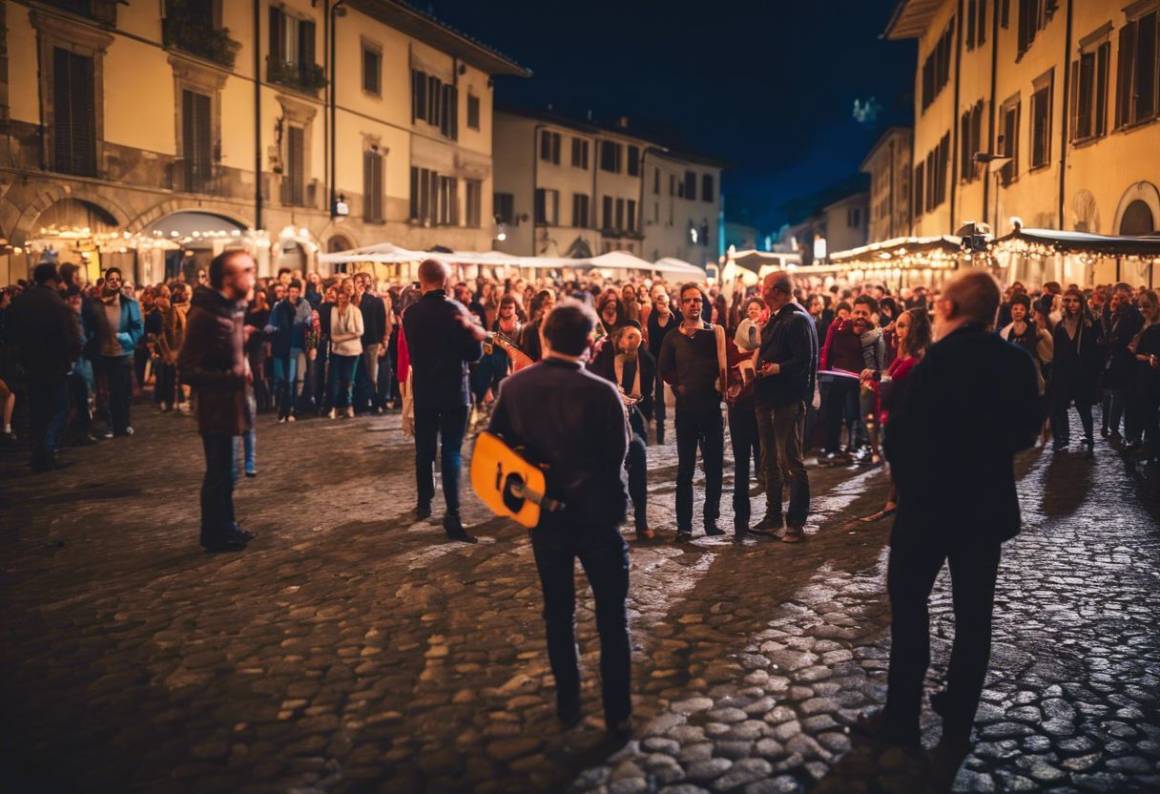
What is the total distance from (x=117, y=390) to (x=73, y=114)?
34.2ft

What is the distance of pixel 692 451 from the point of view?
782cm

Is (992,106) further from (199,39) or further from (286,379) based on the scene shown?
(286,379)

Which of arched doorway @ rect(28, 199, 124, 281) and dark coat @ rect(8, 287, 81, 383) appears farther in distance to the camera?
arched doorway @ rect(28, 199, 124, 281)

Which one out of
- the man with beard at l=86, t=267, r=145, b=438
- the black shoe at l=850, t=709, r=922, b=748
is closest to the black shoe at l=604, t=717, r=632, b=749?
the black shoe at l=850, t=709, r=922, b=748

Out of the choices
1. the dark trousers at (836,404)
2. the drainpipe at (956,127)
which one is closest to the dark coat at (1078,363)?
the dark trousers at (836,404)

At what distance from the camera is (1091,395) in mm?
12195

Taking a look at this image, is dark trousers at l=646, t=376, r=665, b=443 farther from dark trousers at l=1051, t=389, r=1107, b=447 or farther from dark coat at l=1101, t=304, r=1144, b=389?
dark coat at l=1101, t=304, r=1144, b=389

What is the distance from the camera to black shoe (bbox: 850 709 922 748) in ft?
14.1

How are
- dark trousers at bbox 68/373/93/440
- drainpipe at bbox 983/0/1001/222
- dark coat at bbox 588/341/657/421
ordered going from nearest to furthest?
1. dark coat at bbox 588/341/657/421
2. dark trousers at bbox 68/373/93/440
3. drainpipe at bbox 983/0/1001/222

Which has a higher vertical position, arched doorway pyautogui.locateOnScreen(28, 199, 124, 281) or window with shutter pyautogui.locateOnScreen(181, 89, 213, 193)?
window with shutter pyautogui.locateOnScreen(181, 89, 213, 193)

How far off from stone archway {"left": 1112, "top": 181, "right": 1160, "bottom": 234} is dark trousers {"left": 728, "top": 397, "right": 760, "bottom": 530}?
489 inches

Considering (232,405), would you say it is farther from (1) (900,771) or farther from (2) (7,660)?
(1) (900,771)

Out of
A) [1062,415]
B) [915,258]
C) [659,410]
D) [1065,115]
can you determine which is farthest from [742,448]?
[915,258]

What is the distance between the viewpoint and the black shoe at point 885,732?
4312mm
